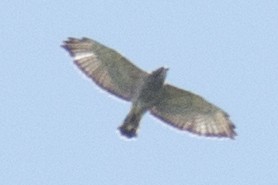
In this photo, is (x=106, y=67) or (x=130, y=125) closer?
(x=130, y=125)

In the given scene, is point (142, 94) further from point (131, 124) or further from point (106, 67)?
point (106, 67)

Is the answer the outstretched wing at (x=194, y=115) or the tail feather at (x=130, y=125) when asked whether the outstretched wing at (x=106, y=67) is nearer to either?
the tail feather at (x=130, y=125)

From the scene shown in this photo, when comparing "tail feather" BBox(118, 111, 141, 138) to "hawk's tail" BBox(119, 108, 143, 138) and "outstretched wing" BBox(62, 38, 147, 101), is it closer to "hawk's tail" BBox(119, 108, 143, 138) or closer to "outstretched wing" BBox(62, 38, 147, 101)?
"hawk's tail" BBox(119, 108, 143, 138)

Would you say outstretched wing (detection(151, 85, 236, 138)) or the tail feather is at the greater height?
outstretched wing (detection(151, 85, 236, 138))

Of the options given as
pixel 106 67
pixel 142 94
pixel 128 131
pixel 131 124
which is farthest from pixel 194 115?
pixel 106 67

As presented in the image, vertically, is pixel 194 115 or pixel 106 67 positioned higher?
pixel 106 67

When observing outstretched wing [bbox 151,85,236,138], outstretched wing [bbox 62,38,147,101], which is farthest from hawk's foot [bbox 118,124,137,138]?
outstretched wing [bbox 151,85,236,138]

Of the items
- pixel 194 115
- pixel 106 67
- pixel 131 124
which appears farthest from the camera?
pixel 194 115
